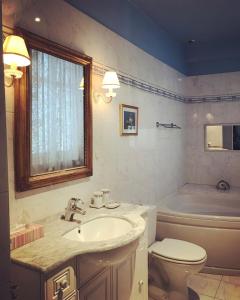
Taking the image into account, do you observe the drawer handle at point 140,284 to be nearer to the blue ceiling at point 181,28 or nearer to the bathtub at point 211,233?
the bathtub at point 211,233

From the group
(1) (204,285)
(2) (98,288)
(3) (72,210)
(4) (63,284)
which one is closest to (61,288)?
(4) (63,284)

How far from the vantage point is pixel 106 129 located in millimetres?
2443

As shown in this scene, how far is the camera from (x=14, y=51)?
146 cm

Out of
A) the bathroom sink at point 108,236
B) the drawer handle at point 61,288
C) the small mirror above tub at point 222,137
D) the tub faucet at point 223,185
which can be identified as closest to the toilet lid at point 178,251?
the bathroom sink at point 108,236

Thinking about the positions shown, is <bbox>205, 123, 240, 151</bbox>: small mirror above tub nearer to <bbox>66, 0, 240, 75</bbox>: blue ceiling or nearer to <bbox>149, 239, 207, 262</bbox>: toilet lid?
<bbox>66, 0, 240, 75</bbox>: blue ceiling

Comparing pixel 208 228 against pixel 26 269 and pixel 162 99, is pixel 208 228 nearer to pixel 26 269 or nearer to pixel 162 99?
pixel 162 99

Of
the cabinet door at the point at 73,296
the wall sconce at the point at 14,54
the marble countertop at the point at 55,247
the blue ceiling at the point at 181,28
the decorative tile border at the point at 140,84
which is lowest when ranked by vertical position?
the cabinet door at the point at 73,296

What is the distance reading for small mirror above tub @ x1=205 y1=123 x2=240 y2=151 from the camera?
4145 mm

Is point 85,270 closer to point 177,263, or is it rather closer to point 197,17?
point 177,263

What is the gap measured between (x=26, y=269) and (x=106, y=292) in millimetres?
632

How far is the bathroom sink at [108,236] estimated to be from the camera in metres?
1.41

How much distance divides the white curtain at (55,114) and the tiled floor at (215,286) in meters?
1.67

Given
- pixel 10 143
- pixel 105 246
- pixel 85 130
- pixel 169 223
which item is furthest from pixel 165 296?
pixel 10 143

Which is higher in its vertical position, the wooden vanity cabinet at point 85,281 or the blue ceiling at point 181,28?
the blue ceiling at point 181,28
